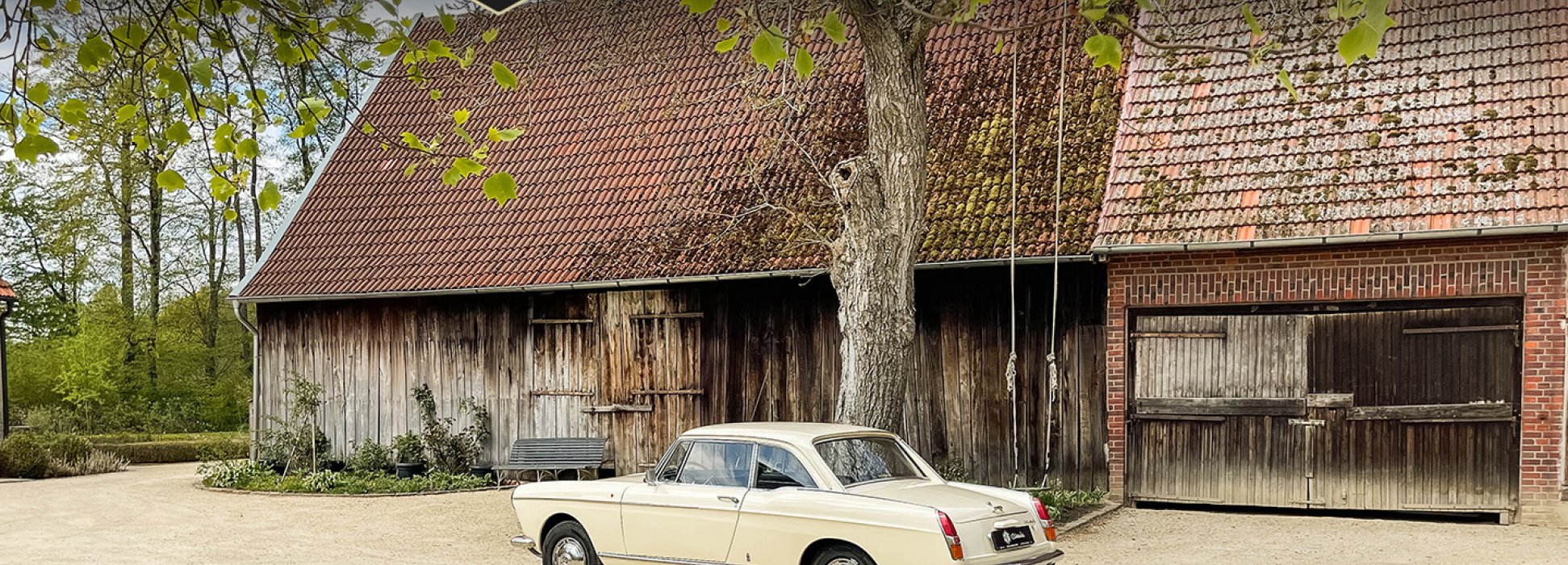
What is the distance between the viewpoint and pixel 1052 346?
1547cm

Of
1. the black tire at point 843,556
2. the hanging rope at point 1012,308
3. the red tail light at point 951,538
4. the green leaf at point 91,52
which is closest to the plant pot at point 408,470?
the hanging rope at point 1012,308

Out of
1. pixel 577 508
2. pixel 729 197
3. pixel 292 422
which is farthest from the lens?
pixel 292 422

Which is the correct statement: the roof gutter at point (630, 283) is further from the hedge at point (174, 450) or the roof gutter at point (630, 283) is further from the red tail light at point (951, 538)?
the hedge at point (174, 450)

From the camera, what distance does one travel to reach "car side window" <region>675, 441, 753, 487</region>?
9.91 metres

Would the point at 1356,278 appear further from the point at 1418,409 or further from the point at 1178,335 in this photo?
the point at 1178,335

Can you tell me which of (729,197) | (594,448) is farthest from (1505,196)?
(594,448)

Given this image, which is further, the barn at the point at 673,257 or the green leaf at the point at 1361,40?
the barn at the point at 673,257

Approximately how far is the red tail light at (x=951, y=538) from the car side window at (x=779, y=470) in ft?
3.83

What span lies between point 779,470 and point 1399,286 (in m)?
7.21

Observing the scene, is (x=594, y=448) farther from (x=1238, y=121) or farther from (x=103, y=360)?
(x=103, y=360)

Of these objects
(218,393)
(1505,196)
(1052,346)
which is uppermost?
(1505,196)

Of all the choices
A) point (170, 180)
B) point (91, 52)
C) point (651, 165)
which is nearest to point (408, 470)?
point (651, 165)

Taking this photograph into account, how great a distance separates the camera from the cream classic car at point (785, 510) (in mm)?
8930

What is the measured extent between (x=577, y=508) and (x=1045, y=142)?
7.88 meters
